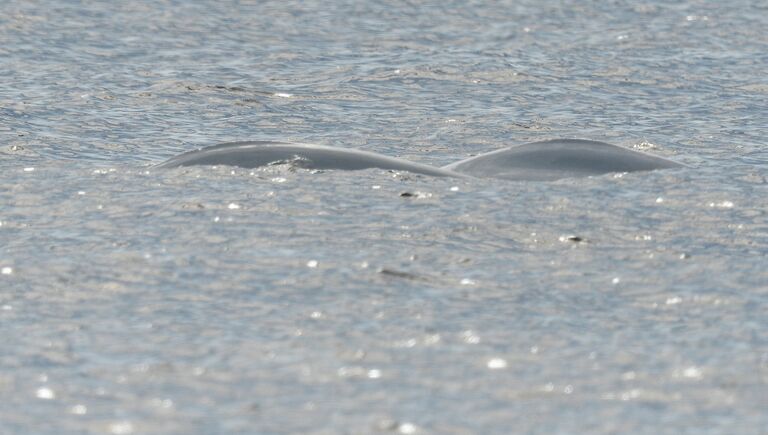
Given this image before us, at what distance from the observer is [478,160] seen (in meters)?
9.21

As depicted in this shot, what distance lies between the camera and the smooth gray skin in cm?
A: 898

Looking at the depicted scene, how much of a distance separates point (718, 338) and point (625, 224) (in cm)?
191

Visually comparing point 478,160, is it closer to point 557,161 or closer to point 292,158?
point 557,161

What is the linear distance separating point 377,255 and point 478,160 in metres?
2.30

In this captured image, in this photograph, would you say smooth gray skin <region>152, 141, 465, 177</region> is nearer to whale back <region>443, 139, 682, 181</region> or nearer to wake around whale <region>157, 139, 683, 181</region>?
wake around whale <region>157, 139, 683, 181</region>

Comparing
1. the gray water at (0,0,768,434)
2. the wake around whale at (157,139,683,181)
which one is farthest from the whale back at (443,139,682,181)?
the gray water at (0,0,768,434)

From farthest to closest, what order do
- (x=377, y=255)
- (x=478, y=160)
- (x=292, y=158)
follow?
(x=478, y=160) → (x=292, y=158) → (x=377, y=255)

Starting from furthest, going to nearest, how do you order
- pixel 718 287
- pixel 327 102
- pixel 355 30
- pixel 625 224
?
pixel 355 30
pixel 327 102
pixel 625 224
pixel 718 287

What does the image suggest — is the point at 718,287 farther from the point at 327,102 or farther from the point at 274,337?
the point at 327,102

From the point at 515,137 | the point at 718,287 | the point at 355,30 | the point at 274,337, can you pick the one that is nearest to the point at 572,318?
the point at 718,287

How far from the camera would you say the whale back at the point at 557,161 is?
8.97 m

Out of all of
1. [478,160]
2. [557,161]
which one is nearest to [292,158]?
[478,160]

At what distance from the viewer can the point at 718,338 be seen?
5.84 m

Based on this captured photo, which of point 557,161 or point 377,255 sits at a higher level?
point 377,255
